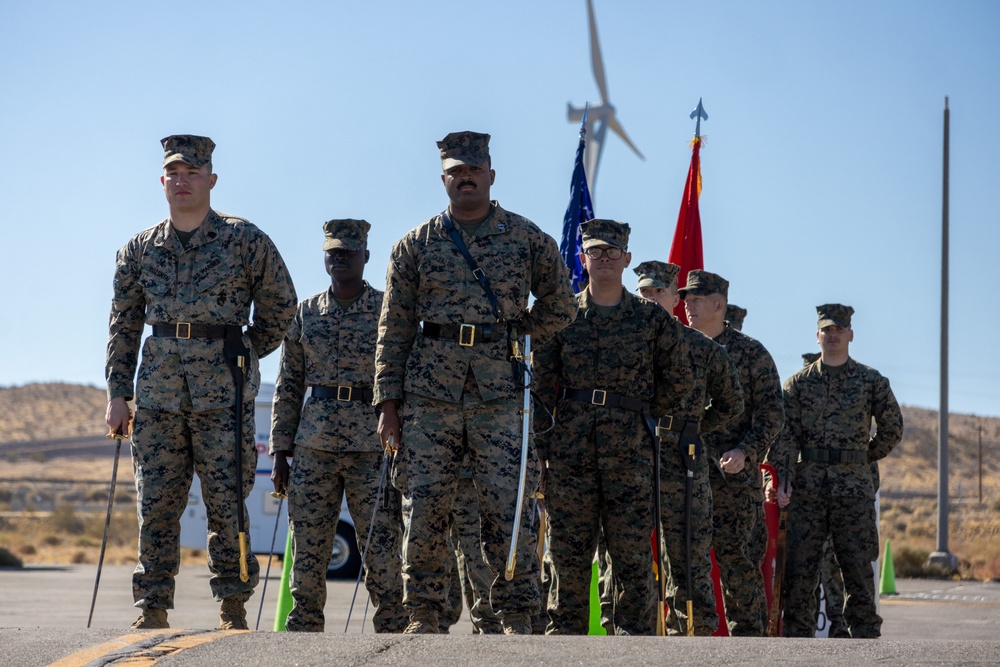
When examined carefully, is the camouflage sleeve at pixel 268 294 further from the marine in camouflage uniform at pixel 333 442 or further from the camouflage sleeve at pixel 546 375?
the camouflage sleeve at pixel 546 375

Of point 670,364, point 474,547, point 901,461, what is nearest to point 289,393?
point 474,547

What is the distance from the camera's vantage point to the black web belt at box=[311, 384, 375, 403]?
859 cm

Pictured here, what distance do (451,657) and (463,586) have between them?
536cm

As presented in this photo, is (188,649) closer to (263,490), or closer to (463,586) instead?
(463,586)

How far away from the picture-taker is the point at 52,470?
89.5 metres

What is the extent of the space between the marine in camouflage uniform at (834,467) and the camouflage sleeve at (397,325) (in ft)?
16.3

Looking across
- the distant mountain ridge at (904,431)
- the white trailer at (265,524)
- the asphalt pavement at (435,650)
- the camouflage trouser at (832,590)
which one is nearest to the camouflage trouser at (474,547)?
the asphalt pavement at (435,650)

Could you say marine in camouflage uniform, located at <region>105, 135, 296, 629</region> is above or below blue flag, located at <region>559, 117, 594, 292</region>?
below

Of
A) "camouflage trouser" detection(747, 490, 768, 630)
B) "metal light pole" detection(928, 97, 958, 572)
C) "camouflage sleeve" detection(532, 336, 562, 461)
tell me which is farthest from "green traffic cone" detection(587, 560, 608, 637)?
"metal light pole" detection(928, 97, 958, 572)

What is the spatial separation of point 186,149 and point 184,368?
1.07m

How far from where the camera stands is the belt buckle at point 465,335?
6.72 meters

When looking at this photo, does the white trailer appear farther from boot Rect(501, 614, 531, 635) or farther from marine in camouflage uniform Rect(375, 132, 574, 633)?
boot Rect(501, 614, 531, 635)

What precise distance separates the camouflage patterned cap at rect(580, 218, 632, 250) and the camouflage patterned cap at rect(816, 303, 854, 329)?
3.65 meters

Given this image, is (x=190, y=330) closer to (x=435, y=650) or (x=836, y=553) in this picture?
(x=435, y=650)
